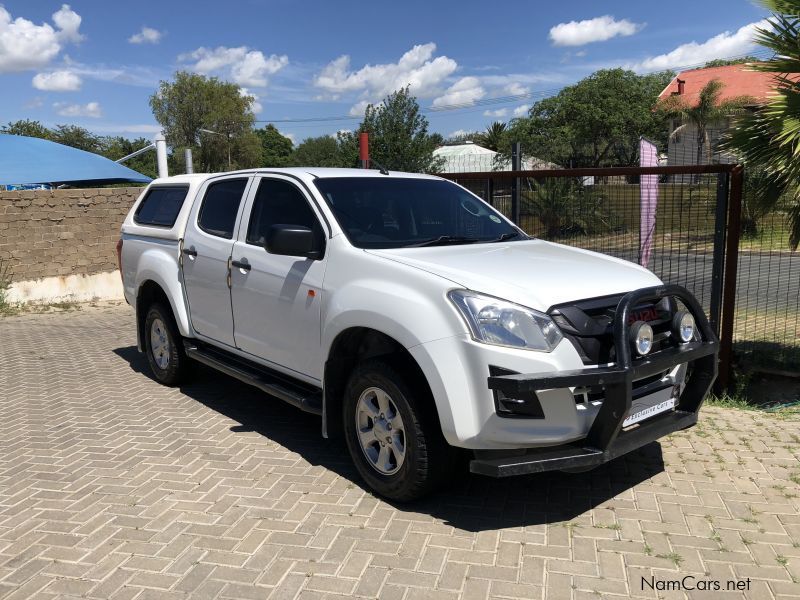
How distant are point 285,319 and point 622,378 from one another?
2.29m

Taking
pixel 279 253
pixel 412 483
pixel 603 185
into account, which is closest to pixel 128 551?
pixel 412 483

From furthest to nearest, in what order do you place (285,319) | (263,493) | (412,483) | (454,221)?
(454,221) → (285,319) → (263,493) → (412,483)

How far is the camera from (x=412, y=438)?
351 centimetres

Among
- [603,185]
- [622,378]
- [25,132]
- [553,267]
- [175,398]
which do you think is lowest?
[175,398]

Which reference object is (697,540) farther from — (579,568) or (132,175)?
(132,175)

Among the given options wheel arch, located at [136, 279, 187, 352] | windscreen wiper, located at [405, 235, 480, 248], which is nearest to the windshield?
windscreen wiper, located at [405, 235, 480, 248]

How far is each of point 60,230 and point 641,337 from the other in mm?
11346

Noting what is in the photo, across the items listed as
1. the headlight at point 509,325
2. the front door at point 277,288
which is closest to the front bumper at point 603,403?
the headlight at point 509,325

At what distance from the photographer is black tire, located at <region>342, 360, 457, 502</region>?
3.49 metres

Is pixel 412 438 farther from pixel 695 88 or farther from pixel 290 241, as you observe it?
pixel 695 88

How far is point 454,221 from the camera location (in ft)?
15.5

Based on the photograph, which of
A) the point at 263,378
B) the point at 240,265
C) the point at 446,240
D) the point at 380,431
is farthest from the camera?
the point at 240,265

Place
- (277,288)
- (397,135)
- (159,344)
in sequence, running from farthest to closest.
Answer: (397,135)
(159,344)
(277,288)

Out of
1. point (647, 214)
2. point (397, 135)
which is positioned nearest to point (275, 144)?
point (397, 135)
